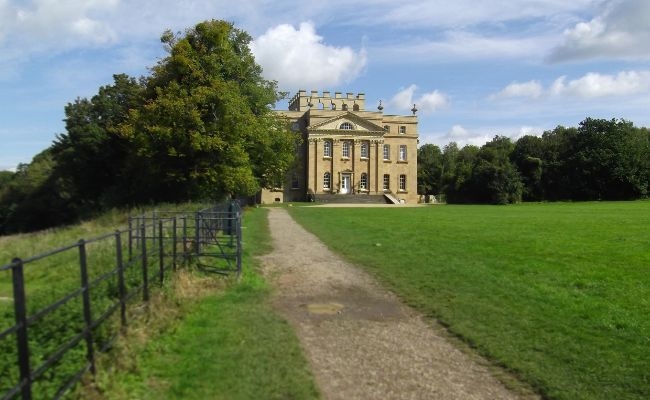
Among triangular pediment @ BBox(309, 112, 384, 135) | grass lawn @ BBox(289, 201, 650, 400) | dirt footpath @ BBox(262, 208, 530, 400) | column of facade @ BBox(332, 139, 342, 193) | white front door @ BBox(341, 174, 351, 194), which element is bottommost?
dirt footpath @ BBox(262, 208, 530, 400)

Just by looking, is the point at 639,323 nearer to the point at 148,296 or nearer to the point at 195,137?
the point at 148,296

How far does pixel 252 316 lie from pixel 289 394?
11.5ft

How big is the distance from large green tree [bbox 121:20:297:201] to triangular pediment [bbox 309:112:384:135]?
39587 mm

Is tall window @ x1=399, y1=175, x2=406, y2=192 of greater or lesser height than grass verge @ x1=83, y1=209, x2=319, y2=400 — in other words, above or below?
above

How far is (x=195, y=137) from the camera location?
33.4 m

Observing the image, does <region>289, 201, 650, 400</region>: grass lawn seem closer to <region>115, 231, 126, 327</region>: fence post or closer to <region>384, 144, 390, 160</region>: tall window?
<region>115, 231, 126, 327</region>: fence post

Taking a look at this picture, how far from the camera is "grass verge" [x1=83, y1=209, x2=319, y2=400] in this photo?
5883 mm

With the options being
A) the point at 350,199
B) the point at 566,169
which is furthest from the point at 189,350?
the point at 566,169

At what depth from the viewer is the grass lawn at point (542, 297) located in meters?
6.66

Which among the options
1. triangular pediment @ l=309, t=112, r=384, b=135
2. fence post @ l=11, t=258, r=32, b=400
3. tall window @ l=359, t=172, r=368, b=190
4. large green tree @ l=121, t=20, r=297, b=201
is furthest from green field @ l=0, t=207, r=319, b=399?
tall window @ l=359, t=172, r=368, b=190

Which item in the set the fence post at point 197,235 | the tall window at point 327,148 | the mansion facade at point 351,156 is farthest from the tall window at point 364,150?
the fence post at point 197,235

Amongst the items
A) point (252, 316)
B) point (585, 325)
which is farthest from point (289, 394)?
point (585, 325)

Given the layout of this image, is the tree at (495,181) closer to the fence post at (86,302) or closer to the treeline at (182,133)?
the treeline at (182,133)

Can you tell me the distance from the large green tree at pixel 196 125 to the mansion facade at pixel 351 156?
39969mm
